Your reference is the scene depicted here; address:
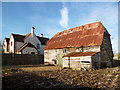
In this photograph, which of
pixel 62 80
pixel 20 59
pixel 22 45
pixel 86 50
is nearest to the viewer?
pixel 62 80

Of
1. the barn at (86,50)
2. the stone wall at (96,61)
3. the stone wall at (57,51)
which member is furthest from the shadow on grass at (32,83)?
the stone wall at (57,51)

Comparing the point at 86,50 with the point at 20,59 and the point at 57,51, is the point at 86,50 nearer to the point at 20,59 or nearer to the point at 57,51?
the point at 57,51

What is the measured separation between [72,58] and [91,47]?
11.0 ft

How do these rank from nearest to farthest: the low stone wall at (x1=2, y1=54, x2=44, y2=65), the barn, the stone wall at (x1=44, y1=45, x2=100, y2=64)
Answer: the barn → the stone wall at (x1=44, y1=45, x2=100, y2=64) → the low stone wall at (x1=2, y1=54, x2=44, y2=65)

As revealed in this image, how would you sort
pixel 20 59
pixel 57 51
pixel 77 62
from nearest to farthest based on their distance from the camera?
pixel 77 62 < pixel 57 51 < pixel 20 59

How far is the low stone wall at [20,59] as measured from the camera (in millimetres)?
18508

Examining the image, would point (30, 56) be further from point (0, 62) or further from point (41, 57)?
point (0, 62)

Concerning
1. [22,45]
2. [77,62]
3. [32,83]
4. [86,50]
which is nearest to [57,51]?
[86,50]

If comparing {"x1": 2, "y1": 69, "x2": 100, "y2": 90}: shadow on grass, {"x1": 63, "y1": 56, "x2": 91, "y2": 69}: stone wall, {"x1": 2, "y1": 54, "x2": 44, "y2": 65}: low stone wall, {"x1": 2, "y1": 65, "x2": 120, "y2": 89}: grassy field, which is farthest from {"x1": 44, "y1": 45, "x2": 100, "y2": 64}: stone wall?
{"x1": 2, "y1": 69, "x2": 100, "y2": 90}: shadow on grass

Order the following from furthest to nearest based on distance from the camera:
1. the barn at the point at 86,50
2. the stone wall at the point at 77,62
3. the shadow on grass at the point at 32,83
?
the barn at the point at 86,50
the stone wall at the point at 77,62
the shadow on grass at the point at 32,83

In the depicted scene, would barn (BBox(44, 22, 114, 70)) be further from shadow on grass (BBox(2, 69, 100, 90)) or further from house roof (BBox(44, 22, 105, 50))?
shadow on grass (BBox(2, 69, 100, 90))

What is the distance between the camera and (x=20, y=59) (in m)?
20.0

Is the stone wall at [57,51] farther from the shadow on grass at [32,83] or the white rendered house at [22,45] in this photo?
the shadow on grass at [32,83]

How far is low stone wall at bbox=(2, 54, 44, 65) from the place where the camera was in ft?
60.7
